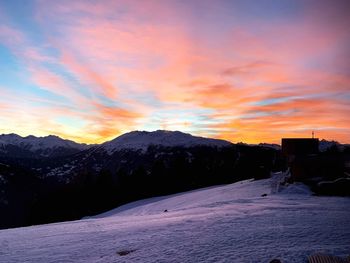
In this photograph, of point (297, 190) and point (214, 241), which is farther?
Answer: point (297, 190)

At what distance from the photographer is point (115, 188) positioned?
75750mm

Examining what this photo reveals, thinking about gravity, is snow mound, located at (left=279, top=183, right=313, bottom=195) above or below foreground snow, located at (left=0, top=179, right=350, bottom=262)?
above

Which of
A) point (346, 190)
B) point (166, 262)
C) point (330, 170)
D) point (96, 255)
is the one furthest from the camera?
point (330, 170)

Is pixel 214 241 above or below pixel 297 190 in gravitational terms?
below

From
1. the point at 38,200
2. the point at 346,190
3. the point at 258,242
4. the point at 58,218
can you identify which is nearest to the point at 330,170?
the point at 346,190

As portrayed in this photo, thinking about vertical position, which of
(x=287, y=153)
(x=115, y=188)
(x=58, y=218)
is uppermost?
(x=287, y=153)

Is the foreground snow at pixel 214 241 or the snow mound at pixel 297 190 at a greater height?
the snow mound at pixel 297 190

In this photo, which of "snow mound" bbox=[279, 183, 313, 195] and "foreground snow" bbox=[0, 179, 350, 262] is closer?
"foreground snow" bbox=[0, 179, 350, 262]

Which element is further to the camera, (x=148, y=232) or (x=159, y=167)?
(x=159, y=167)

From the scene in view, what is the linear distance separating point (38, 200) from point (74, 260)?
6016cm

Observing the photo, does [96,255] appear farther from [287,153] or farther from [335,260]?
[287,153]

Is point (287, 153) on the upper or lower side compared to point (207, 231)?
upper

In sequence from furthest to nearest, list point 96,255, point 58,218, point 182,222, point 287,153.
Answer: point 58,218, point 287,153, point 182,222, point 96,255

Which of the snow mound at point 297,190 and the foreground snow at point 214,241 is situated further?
the snow mound at point 297,190
